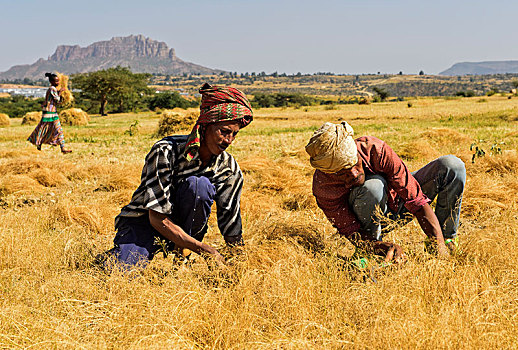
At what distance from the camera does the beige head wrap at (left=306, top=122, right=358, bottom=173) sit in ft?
7.43

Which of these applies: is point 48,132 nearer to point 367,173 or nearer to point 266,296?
point 367,173

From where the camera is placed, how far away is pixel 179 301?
1944 millimetres

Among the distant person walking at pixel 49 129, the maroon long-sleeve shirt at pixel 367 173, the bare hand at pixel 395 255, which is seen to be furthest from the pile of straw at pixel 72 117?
the bare hand at pixel 395 255

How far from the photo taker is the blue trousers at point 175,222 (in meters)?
2.43

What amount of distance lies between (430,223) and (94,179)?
4.52m

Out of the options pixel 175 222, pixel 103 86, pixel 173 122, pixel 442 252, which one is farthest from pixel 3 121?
pixel 442 252

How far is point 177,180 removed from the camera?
254 cm

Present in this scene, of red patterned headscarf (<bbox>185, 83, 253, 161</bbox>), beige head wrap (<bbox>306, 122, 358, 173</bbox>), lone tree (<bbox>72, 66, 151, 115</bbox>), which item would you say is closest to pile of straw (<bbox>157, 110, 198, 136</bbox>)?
red patterned headscarf (<bbox>185, 83, 253, 161</bbox>)

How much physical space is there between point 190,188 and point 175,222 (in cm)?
27

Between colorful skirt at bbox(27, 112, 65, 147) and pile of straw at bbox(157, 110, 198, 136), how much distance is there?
5.31 m

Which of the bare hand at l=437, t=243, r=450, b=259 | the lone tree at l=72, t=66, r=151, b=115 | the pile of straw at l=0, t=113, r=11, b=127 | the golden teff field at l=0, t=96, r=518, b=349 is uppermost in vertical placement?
the lone tree at l=72, t=66, r=151, b=115

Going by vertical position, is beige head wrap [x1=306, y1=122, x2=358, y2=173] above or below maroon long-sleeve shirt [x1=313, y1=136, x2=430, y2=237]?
above

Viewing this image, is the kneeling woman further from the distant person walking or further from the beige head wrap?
the distant person walking

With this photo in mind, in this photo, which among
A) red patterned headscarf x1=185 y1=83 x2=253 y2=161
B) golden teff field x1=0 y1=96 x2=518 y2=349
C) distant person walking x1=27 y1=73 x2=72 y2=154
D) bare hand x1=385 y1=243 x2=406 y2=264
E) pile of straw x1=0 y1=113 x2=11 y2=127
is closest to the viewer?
golden teff field x1=0 y1=96 x2=518 y2=349
